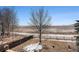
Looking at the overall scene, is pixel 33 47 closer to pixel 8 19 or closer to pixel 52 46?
pixel 52 46

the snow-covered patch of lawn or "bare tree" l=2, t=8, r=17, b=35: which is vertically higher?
"bare tree" l=2, t=8, r=17, b=35

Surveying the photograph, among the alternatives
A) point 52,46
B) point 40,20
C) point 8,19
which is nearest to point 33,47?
point 52,46

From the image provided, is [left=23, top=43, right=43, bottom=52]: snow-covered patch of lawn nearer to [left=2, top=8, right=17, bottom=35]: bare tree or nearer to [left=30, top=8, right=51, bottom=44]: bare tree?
[left=30, top=8, right=51, bottom=44]: bare tree

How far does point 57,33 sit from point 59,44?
14 centimetres

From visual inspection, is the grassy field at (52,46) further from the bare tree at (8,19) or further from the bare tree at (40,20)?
the bare tree at (8,19)

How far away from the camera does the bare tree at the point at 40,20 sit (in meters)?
3.05

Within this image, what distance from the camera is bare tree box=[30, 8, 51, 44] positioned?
10.00 ft

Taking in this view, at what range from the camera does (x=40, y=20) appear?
3055 mm

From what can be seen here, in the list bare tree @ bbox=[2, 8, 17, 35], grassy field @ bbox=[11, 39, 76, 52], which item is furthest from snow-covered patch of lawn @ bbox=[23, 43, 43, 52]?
bare tree @ bbox=[2, 8, 17, 35]

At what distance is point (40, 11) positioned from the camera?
3039 millimetres

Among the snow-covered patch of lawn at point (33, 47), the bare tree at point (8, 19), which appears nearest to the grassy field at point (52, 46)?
the snow-covered patch of lawn at point (33, 47)

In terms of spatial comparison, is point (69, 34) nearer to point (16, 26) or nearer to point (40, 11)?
point (40, 11)

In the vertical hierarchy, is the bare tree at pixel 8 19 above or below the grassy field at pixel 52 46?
above
